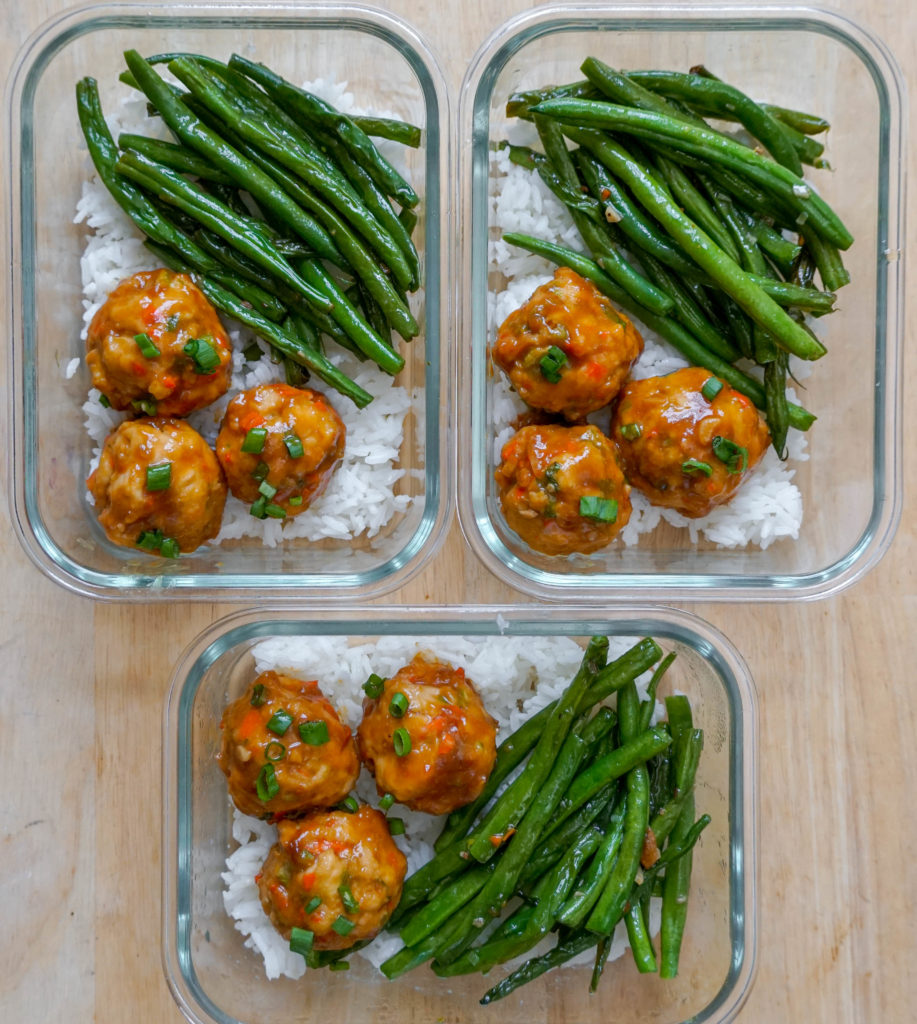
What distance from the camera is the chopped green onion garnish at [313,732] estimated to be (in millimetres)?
1922

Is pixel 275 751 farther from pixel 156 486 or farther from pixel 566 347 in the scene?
pixel 566 347

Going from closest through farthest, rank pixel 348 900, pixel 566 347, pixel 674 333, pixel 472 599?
1. pixel 348 900
2. pixel 566 347
3. pixel 674 333
4. pixel 472 599

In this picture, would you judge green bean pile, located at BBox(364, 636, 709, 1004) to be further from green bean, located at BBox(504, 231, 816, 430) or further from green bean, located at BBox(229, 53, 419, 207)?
green bean, located at BBox(229, 53, 419, 207)

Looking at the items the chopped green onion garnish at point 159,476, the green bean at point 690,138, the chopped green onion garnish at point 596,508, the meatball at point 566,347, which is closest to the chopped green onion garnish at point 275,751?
the chopped green onion garnish at point 159,476

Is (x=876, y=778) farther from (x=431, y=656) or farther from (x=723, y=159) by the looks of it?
(x=723, y=159)

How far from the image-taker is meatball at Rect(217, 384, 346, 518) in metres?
2.01

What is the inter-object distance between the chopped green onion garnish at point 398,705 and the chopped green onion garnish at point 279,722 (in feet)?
0.72

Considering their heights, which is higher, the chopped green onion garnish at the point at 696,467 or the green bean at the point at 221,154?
the green bean at the point at 221,154

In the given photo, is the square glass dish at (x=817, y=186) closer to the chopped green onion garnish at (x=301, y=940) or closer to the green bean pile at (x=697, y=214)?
the green bean pile at (x=697, y=214)

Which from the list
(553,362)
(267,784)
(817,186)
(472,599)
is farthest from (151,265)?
(817,186)

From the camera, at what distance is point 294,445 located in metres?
1.99

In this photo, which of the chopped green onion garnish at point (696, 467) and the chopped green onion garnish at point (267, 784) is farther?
the chopped green onion garnish at point (696, 467)

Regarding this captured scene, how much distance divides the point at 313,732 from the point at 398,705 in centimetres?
19

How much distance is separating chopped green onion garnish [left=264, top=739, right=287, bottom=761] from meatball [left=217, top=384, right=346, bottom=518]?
1.68 feet
